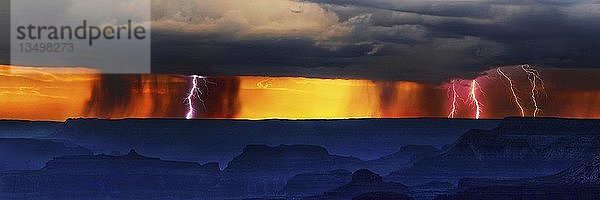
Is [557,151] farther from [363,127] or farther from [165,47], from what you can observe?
[165,47]

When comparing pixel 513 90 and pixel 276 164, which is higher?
pixel 513 90

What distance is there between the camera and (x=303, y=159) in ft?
8.25

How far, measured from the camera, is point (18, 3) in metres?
2.48

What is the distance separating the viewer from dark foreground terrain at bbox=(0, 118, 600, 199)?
2465mm

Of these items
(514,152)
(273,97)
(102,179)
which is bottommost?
(102,179)

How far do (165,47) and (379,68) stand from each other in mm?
728

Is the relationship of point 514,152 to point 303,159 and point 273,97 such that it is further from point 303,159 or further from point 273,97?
point 273,97

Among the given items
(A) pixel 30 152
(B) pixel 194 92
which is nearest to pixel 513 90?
(B) pixel 194 92

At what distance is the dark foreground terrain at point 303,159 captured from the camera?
2465 mm

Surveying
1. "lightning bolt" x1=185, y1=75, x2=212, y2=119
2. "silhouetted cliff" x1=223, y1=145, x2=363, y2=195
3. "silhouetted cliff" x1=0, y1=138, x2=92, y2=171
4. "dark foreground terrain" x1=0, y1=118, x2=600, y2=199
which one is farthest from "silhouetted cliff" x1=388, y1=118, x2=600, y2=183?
"silhouetted cliff" x1=0, y1=138, x2=92, y2=171

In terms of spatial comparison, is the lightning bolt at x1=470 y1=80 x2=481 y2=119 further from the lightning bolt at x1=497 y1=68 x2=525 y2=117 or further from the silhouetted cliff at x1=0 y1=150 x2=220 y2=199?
the silhouetted cliff at x1=0 y1=150 x2=220 y2=199

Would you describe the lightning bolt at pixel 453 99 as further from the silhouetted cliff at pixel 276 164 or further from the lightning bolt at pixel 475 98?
the silhouetted cliff at pixel 276 164

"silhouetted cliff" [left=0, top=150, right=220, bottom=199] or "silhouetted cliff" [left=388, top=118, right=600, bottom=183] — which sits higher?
"silhouetted cliff" [left=388, top=118, right=600, bottom=183]

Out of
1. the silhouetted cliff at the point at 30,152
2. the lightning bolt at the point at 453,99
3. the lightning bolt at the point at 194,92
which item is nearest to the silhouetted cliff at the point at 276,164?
the lightning bolt at the point at 194,92
